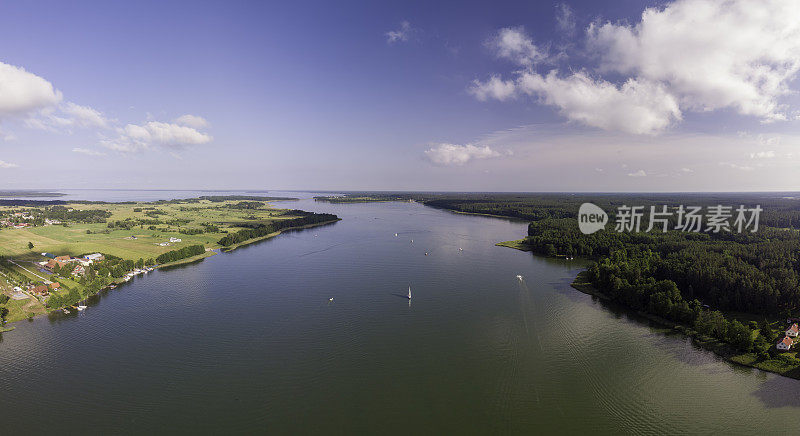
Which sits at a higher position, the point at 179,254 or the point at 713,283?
the point at 713,283

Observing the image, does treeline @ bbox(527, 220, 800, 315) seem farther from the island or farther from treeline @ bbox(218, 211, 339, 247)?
treeline @ bbox(218, 211, 339, 247)

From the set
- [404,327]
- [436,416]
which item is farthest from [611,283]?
[436,416]

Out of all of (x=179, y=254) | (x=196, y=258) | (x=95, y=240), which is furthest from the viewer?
(x=95, y=240)

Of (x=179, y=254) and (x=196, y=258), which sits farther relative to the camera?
(x=196, y=258)

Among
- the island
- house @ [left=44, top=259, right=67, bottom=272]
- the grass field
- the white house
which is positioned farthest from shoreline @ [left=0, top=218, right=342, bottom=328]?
the white house

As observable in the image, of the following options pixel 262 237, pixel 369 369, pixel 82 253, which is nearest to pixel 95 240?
pixel 82 253

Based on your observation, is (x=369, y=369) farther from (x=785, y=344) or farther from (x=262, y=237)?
(x=262, y=237)

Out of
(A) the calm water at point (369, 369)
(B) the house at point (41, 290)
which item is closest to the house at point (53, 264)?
(B) the house at point (41, 290)
